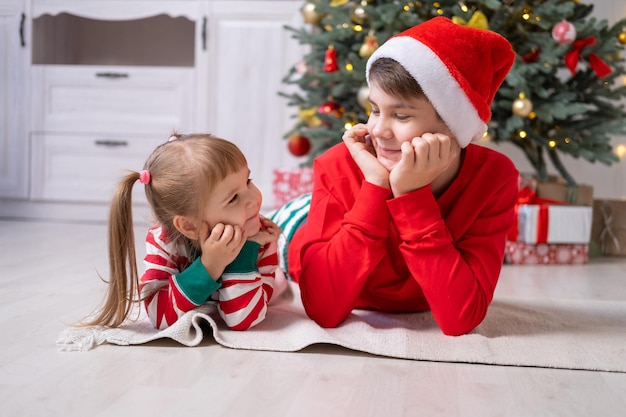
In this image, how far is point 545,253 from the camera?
2.80 meters

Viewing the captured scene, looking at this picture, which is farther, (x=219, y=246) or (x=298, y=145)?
(x=298, y=145)

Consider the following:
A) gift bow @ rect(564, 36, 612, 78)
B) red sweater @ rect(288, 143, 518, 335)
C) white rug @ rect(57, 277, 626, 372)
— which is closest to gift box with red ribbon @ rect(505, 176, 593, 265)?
gift bow @ rect(564, 36, 612, 78)

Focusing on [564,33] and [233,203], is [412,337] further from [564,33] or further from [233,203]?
[564,33]

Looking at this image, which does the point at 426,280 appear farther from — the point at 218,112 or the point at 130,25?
the point at 130,25

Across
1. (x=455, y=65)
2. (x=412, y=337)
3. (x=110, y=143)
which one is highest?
(x=455, y=65)

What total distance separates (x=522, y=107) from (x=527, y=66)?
14 centimetres

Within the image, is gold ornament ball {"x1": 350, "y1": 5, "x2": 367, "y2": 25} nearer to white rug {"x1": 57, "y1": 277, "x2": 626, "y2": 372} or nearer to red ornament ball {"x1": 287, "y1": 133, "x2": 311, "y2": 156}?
red ornament ball {"x1": 287, "y1": 133, "x2": 311, "y2": 156}

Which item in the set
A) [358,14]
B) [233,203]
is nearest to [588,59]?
[358,14]

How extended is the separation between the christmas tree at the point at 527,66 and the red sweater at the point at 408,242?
121 cm

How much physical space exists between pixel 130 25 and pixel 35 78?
66cm

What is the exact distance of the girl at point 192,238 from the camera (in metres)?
1.39

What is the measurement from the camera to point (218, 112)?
3562mm

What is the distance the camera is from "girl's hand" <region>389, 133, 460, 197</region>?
1359mm

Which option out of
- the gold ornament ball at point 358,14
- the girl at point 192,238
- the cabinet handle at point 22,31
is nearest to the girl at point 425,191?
the girl at point 192,238
